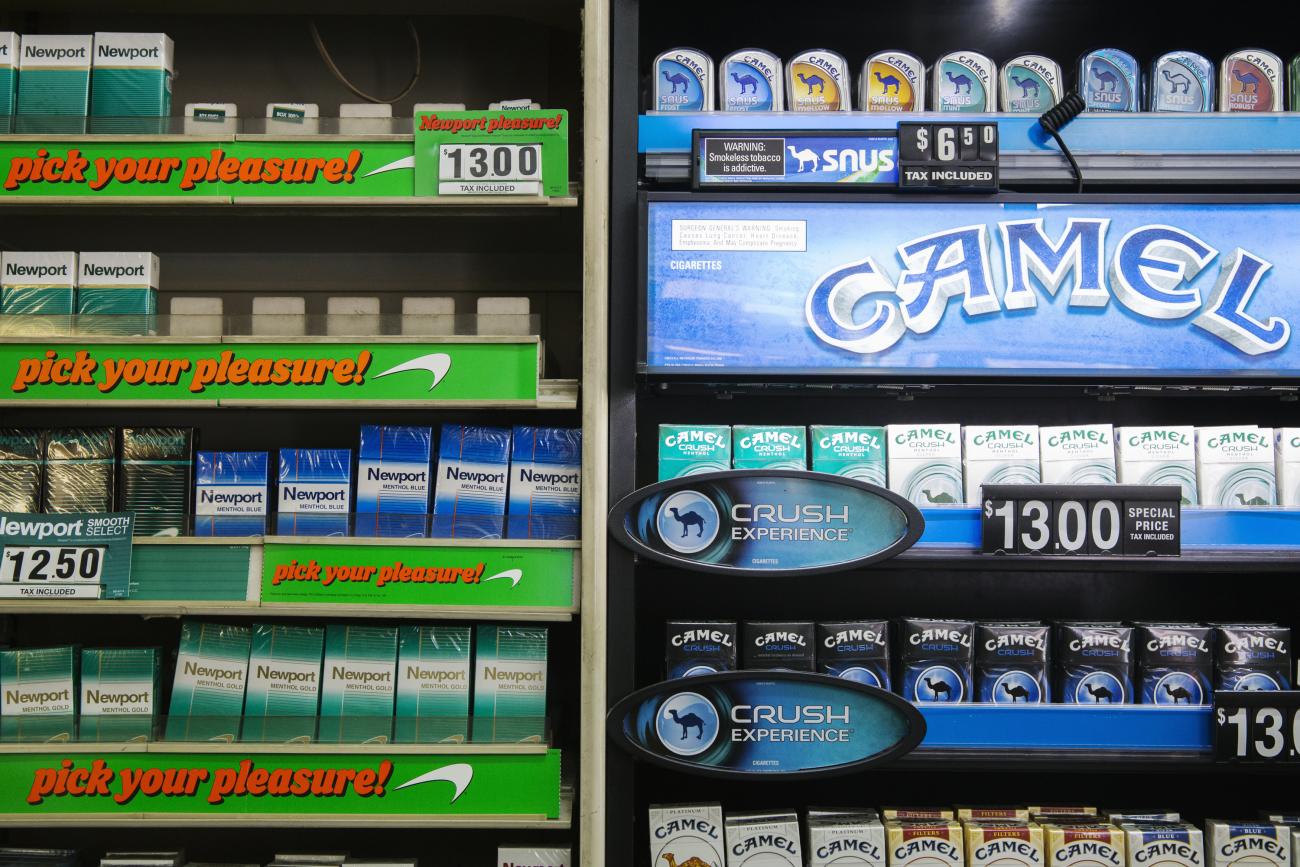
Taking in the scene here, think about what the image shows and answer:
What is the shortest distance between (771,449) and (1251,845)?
126cm

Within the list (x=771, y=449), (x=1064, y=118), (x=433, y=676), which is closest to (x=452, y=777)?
(x=433, y=676)

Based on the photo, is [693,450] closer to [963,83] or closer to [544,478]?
[544,478]

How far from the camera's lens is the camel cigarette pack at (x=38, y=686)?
1.96 metres

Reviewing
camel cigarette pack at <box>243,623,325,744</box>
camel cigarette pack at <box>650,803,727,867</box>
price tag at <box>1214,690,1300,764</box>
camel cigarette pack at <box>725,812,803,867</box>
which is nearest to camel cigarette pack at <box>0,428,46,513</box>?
camel cigarette pack at <box>243,623,325,744</box>

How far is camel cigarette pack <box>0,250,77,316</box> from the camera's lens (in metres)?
1.99

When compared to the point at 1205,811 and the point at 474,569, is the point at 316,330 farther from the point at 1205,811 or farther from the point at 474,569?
the point at 1205,811

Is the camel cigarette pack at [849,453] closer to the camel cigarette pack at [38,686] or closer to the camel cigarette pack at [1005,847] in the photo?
the camel cigarette pack at [1005,847]

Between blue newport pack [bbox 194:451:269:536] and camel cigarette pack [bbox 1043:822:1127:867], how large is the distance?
1752 millimetres

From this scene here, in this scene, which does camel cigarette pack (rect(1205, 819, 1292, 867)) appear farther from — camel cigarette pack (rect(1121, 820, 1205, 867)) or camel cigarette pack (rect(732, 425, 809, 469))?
camel cigarette pack (rect(732, 425, 809, 469))

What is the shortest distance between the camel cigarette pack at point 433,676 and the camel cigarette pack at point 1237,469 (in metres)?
1.59

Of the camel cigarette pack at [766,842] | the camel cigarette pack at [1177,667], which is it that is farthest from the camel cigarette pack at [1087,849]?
the camel cigarette pack at [766,842]

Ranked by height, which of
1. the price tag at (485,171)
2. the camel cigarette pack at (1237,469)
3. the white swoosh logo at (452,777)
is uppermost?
the price tag at (485,171)

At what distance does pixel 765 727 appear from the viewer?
1.95 metres

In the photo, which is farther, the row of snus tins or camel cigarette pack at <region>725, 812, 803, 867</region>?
the row of snus tins
